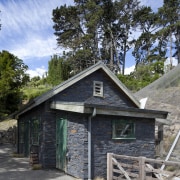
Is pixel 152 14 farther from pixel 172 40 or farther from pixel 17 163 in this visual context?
pixel 17 163

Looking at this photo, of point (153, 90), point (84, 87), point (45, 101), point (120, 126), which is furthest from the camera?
point (153, 90)

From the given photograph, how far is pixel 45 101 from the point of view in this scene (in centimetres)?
1212

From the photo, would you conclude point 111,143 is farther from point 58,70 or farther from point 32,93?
point 58,70

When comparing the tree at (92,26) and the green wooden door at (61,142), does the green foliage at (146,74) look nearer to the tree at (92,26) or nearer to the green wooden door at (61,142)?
the tree at (92,26)

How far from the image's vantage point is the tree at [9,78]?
867 inches

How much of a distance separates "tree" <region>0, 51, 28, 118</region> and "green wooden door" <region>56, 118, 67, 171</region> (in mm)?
11374

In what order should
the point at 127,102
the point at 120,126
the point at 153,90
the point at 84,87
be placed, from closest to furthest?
the point at 120,126, the point at 84,87, the point at 127,102, the point at 153,90

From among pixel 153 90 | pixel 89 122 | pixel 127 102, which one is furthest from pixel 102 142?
pixel 153 90

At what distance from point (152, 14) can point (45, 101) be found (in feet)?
101

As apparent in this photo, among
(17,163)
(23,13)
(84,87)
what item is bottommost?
(17,163)

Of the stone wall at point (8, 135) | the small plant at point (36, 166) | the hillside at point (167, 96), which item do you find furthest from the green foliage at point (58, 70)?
the small plant at point (36, 166)

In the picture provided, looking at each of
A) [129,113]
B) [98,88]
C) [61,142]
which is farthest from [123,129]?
[98,88]

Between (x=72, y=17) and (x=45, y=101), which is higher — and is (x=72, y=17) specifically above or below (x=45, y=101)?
above

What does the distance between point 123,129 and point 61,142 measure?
2596 millimetres
